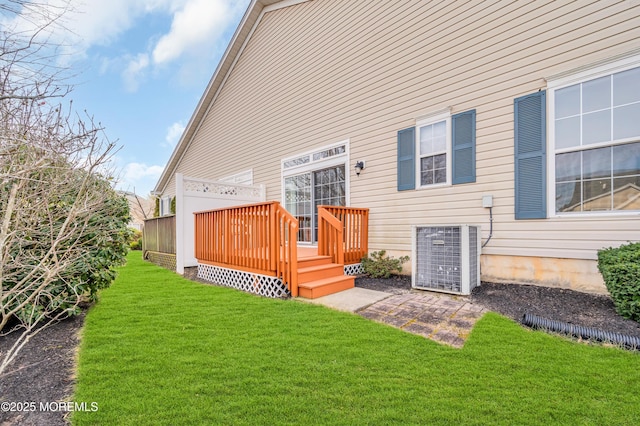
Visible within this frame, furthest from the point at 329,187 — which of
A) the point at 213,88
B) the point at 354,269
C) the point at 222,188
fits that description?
the point at 213,88

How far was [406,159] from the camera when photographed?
219 inches

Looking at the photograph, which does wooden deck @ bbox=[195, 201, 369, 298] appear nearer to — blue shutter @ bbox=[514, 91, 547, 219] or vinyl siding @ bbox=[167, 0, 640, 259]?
vinyl siding @ bbox=[167, 0, 640, 259]

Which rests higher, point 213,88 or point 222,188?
point 213,88

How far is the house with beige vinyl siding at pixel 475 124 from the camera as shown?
374 cm

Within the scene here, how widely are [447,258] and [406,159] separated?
82.4 inches

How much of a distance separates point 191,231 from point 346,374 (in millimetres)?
5797

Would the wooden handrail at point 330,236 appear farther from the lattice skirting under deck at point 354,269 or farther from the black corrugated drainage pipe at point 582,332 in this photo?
the black corrugated drainage pipe at point 582,332

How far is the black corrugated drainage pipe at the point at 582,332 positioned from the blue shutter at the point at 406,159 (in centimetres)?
295

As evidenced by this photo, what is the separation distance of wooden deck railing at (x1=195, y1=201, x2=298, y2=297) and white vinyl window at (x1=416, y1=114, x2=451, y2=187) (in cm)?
268

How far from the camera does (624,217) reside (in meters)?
3.60

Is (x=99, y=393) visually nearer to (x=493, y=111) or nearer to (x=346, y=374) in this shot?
(x=346, y=374)

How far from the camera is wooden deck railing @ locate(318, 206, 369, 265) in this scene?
513cm

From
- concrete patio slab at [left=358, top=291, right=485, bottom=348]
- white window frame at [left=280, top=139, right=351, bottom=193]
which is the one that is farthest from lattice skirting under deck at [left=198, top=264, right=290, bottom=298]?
white window frame at [left=280, top=139, right=351, bottom=193]

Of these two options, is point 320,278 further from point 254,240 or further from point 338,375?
point 338,375
